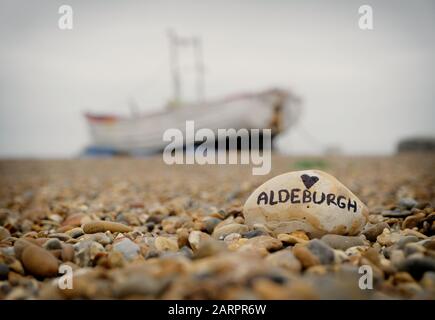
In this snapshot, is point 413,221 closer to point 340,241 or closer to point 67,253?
point 340,241

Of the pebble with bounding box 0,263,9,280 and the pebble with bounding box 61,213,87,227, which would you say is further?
the pebble with bounding box 61,213,87,227

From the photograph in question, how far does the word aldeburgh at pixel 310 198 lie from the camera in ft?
7.96

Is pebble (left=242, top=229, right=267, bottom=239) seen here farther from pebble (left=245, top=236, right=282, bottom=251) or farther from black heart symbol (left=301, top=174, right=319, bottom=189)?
black heart symbol (left=301, top=174, right=319, bottom=189)

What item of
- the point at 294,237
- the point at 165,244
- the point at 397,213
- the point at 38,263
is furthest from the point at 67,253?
the point at 397,213

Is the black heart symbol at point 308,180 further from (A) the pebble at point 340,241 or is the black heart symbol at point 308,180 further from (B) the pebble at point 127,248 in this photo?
(B) the pebble at point 127,248

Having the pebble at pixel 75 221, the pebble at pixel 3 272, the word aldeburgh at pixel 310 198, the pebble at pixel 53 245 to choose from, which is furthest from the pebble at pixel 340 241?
the pebble at pixel 75 221

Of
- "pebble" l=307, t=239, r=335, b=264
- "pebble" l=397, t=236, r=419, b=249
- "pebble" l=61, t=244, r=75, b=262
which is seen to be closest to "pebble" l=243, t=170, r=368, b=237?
"pebble" l=397, t=236, r=419, b=249

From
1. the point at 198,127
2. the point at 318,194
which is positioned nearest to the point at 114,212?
the point at 318,194

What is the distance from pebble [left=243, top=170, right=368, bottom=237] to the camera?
2.40m

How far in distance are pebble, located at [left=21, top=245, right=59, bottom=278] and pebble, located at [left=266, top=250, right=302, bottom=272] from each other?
38.2 inches

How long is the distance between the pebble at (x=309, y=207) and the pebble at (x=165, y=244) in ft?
1.84

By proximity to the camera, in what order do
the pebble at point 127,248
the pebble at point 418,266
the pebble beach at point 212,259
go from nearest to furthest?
the pebble beach at point 212,259 → the pebble at point 418,266 → the pebble at point 127,248
